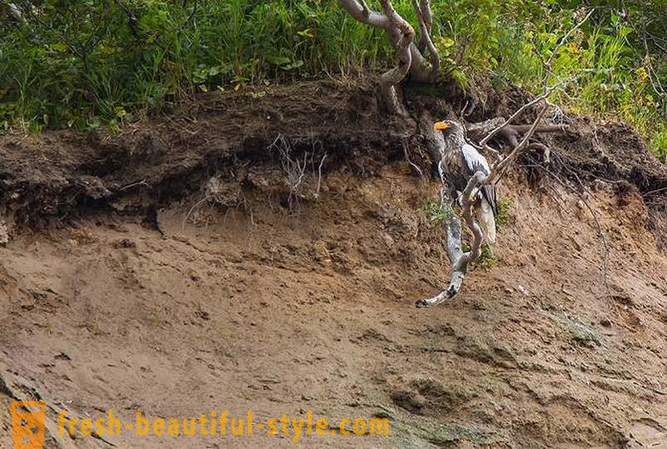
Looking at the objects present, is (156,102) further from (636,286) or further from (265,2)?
(636,286)

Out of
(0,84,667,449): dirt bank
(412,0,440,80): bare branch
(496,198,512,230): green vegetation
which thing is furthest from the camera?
(496,198,512,230): green vegetation

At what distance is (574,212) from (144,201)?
3.05 metres

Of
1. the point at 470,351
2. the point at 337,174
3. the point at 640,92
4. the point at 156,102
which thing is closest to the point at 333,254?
the point at 337,174

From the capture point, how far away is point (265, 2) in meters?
6.43

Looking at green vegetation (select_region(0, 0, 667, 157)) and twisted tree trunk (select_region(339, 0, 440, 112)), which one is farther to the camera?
green vegetation (select_region(0, 0, 667, 157))

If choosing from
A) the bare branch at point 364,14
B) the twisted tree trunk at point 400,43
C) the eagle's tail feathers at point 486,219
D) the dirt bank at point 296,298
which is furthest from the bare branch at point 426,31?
the eagle's tail feathers at point 486,219

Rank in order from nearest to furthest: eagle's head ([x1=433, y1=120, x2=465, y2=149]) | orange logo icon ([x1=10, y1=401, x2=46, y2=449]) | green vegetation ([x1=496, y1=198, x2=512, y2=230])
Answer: orange logo icon ([x1=10, y1=401, x2=46, y2=449]) < eagle's head ([x1=433, y1=120, x2=465, y2=149]) < green vegetation ([x1=496, y1=198, x2=512, y2=230])

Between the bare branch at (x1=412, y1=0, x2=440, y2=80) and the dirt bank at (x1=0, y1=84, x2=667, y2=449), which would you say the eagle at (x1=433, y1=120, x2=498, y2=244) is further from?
the bare branch at (x1=412, y1=0, x2=440, y2=80)

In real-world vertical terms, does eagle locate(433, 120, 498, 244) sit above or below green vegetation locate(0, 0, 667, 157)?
below

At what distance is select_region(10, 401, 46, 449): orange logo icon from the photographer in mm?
4176

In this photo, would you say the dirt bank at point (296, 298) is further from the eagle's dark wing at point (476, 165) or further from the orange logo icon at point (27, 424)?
the eagle's dark wing at point (476, 165)

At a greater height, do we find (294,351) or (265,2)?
(265,2)

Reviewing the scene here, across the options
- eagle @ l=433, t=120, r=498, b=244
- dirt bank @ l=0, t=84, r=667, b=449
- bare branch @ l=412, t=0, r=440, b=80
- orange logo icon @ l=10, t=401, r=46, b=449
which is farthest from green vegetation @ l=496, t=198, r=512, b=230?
orange logo icon @ l=10, t=401, r=46, b=449

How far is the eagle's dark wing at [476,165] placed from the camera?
6.12m
